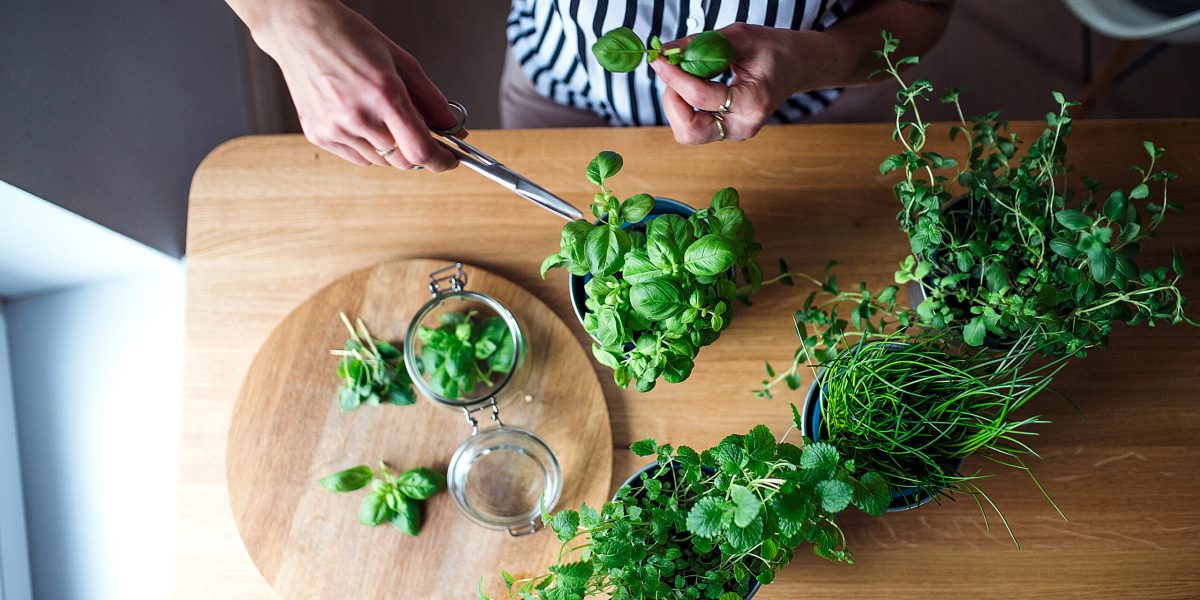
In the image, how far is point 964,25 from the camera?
1.99 m

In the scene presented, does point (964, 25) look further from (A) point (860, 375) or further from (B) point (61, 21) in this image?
(B) point (61, 21)

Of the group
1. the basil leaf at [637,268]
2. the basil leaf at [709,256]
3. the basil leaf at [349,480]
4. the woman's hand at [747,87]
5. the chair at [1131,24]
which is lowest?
the basil leaf at [349,480]

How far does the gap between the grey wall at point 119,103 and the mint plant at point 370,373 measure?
0.47 meters

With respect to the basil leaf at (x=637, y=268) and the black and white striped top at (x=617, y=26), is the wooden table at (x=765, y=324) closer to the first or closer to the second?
the black and white striped top at (x=617, y=26)

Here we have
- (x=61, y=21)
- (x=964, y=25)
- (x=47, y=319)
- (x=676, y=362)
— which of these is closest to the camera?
(x=676, y=362)

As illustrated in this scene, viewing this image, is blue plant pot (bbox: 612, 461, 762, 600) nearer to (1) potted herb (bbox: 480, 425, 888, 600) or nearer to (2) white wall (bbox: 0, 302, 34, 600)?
(1) potted herb (bbox: 480, 425, 888, 600)

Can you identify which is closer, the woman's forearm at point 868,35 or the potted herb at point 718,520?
the potted herb at point 718,520

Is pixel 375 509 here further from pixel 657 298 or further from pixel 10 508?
pixel 10 508

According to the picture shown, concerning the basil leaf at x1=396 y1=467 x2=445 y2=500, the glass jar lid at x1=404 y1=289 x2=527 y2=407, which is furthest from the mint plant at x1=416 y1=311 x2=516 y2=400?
the basil leaf at x1=396 y1=467 x2=445 y2=500

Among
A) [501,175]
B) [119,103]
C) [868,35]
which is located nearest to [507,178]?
[501,175]

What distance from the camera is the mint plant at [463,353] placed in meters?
0.89

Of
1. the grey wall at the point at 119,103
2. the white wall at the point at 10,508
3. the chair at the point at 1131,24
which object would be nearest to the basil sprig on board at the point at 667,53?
the grey wall at the point at 119,103

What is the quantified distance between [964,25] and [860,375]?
1634 mm

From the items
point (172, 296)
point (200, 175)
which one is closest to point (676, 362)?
point (200, 175)
